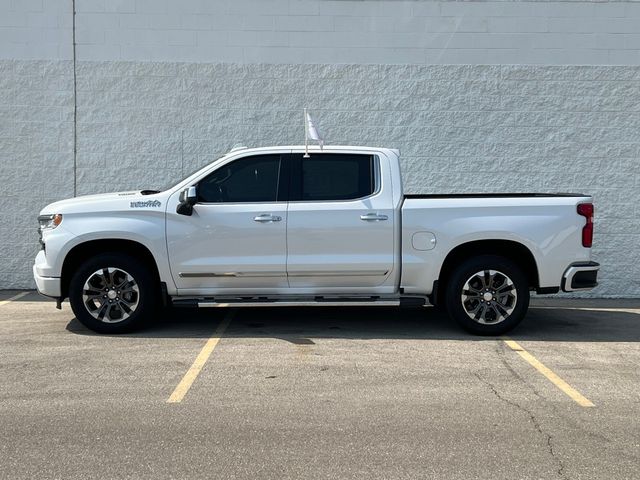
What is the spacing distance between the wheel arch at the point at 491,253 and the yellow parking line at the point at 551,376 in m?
0.87

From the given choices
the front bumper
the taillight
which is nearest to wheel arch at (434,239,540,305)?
the taillight

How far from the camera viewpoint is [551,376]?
626 centimetres

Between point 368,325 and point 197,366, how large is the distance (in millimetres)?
2649

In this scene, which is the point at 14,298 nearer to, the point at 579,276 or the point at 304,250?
the point at 304,250

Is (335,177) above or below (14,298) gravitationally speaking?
above

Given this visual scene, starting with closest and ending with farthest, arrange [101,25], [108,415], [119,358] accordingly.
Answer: [108,415] < [119,358] < [101,25]

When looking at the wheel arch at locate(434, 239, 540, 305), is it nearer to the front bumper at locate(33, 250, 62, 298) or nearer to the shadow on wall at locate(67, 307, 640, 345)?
the shadow on wall at locate(67, 307, 640, 345)

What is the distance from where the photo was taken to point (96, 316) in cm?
770

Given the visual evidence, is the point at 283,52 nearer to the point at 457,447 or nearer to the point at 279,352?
the point at 279,352

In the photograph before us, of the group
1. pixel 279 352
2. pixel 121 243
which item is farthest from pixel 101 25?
pixel 279 352

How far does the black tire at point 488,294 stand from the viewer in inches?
303

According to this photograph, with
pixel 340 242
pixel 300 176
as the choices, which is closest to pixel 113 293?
pixel 300 176

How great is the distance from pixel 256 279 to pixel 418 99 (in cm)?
502

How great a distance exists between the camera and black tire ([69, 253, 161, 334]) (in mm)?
7648
